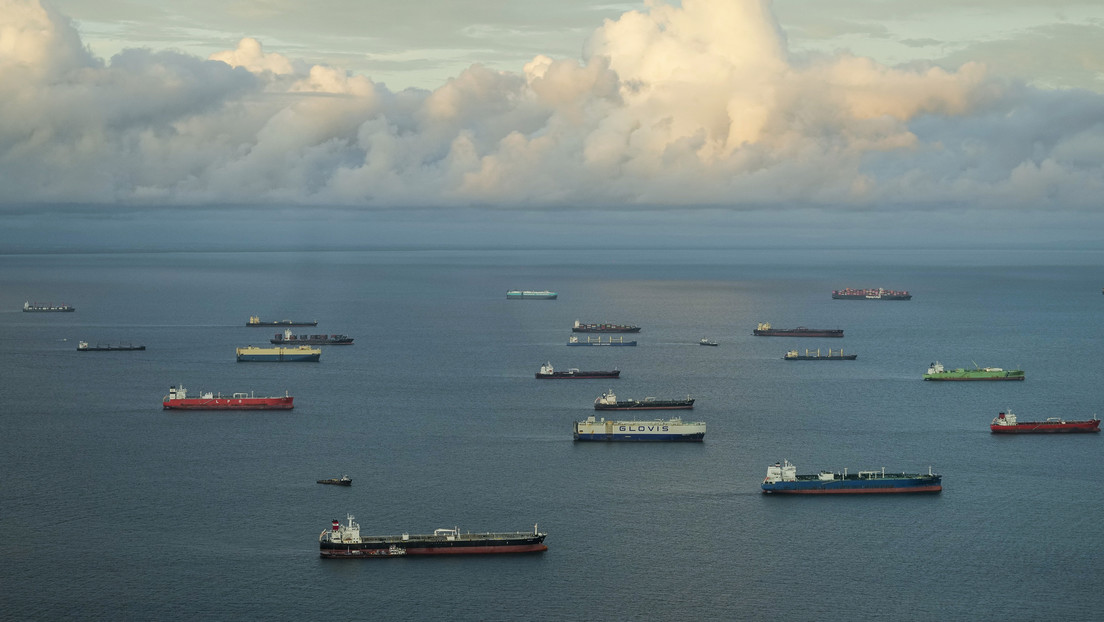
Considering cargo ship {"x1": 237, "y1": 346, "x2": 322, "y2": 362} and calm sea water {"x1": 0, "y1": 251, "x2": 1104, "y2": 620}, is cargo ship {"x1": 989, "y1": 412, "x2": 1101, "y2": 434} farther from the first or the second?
cargo ship {"x1": 237, "y1": 346, "x2": 322, "y2": 362}

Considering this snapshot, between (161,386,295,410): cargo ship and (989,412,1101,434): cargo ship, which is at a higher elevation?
(161,386,295,410): cargo ship

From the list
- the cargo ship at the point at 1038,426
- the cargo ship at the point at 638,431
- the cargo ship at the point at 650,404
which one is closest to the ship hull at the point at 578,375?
the cargo ship at the point at 650,404

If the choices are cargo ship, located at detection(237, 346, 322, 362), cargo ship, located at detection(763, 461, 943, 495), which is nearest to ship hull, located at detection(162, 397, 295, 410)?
cargo ship, located at detection(237, 346, 322, 362)

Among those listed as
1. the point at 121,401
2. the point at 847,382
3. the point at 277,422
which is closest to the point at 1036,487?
the point at 847,382

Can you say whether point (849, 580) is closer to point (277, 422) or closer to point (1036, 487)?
point (1036, 487)

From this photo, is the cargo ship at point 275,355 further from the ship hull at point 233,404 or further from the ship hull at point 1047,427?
the ship hull at point 1047,427

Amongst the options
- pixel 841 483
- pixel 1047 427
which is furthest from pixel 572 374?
pixel 841 483

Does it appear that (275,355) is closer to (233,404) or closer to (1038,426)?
(233,404)
